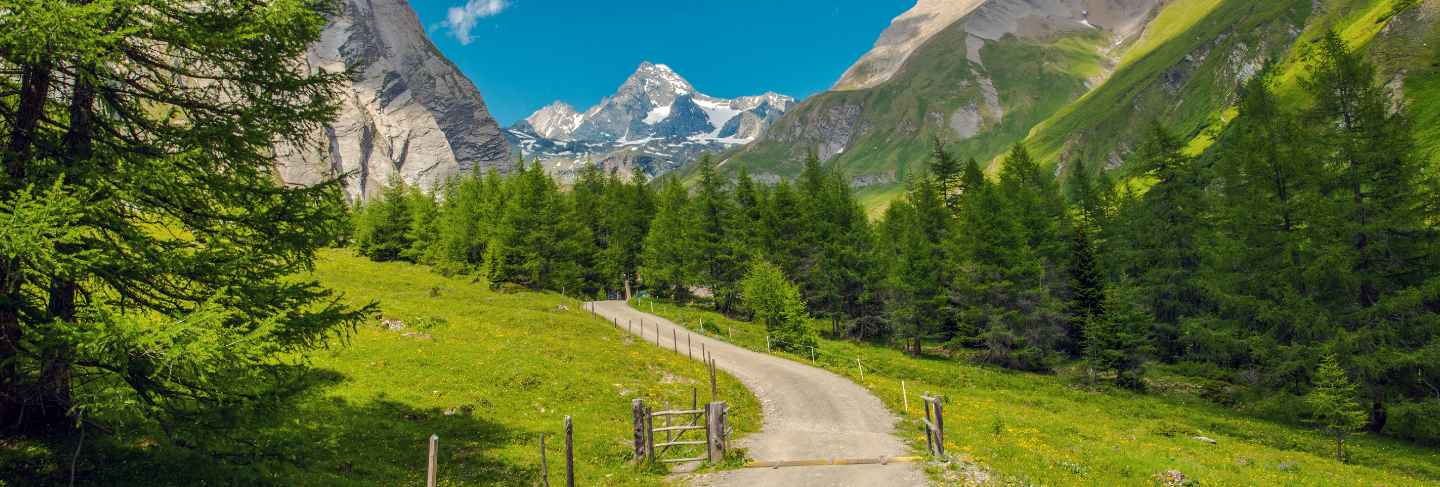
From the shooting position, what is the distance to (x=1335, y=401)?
88.5 ft

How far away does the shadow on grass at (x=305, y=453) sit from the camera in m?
10.8

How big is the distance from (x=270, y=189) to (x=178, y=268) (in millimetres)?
2516

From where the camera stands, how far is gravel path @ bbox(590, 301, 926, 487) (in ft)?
54.2

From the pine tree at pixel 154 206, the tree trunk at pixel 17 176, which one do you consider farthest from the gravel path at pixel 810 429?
the tree trunk at pixel 17 176

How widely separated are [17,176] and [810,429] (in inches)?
841

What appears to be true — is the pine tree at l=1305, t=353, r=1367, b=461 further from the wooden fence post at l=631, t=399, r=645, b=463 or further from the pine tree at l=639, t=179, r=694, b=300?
the pine tree at l=639, t=179, r=694, b=300

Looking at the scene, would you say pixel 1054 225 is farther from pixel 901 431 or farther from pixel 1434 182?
pixel 901 431

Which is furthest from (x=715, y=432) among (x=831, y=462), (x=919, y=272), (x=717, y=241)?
(x=717, y=241)

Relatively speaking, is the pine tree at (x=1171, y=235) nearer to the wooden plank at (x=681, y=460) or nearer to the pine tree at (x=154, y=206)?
the wooden plank at (x=681, y=460)

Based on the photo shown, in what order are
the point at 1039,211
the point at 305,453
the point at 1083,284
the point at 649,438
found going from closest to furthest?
the point at 305,453
the point at 649,438
the point at 1083,284
the point at 1039,211

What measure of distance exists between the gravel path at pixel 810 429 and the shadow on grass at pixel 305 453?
6.89 meters

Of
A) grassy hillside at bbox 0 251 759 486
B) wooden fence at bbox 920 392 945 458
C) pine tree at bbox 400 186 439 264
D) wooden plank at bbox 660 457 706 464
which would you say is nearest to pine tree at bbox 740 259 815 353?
grassy hillside at bbox 0 251 759 486

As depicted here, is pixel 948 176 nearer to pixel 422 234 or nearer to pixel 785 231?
pixel 785 231

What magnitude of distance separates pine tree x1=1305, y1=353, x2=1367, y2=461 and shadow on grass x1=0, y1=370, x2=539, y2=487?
3380 centimetres
